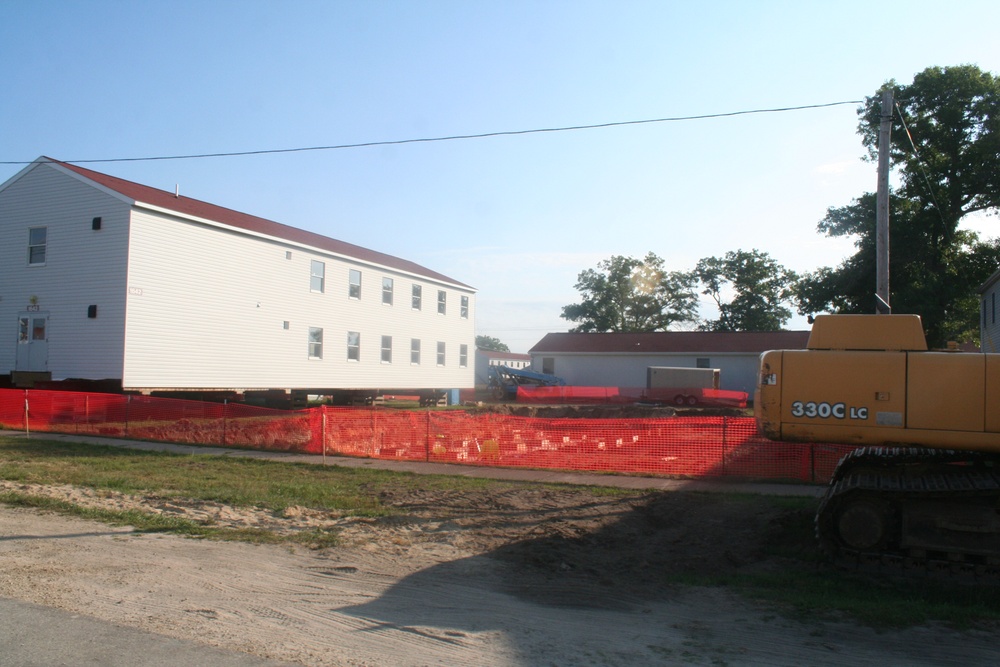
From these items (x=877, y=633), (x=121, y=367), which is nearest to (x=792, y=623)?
(x=877, y=633)

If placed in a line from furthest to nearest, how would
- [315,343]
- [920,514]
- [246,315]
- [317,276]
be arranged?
[317,276] < [315,343] < [246,315] < [920,514]

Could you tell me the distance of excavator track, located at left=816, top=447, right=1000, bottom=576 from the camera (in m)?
8.07

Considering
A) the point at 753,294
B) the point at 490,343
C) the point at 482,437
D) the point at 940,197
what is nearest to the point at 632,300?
the point at 753,294

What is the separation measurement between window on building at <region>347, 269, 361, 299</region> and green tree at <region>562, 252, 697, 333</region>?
49119 mm

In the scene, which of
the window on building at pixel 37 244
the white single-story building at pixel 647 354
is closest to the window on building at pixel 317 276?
the window on building at pixel 37 244

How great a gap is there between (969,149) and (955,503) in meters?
34.6

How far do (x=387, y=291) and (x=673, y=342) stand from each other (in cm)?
2543

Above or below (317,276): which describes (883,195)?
below

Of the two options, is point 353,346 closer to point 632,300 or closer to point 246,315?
point 246,315

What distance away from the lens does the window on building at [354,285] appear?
32.1 m

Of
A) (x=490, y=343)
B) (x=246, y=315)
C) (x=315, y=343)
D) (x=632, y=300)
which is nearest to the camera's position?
(x=246, y=315)

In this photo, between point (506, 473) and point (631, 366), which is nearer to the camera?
point (506, 473)

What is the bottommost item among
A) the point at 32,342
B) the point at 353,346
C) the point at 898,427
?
the point at 898,427

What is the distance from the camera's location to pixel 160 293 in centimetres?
2398
